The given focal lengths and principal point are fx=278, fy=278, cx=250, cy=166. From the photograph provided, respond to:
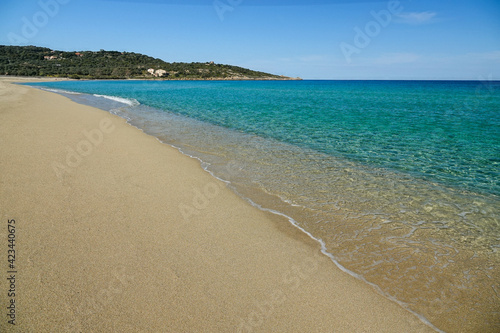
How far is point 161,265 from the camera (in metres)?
4.25

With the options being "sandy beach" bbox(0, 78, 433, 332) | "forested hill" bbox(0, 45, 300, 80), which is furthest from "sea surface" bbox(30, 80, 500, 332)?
"forested hill" bbox(0, 45, 300, 80)

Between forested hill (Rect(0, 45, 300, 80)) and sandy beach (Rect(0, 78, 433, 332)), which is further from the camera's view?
forested hill (Rect(0, 45, 300, 80))

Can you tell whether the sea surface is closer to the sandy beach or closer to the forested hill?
the sandy beach

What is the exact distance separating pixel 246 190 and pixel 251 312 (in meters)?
4.54

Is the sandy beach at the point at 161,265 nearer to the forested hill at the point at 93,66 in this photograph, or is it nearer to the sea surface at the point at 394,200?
the sea surface at the point at 394,200

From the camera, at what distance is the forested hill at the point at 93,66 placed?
122750mm

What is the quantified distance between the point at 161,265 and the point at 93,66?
168 m

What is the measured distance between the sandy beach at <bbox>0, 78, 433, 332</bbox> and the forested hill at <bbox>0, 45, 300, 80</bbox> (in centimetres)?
13912

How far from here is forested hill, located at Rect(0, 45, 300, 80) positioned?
123 m

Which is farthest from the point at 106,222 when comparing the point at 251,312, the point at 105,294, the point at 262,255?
the point at 251,312

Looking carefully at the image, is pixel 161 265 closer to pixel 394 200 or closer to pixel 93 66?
pixel 394 200

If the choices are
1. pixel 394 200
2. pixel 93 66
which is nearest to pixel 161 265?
pixel 394 200

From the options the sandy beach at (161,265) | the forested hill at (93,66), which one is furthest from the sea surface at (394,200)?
the forested hill at (93,66)

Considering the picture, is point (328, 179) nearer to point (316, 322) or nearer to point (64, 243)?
point (316, 322)
